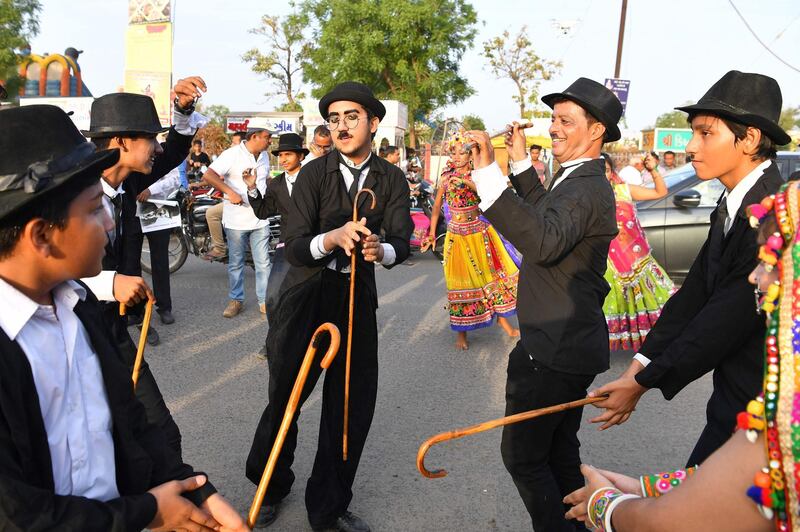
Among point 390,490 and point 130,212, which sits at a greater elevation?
point 130,212

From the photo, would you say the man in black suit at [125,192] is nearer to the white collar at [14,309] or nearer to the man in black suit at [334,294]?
the man in black suit at [334,294]

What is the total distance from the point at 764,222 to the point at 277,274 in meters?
3.30

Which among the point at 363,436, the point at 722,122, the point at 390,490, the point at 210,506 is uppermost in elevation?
the point at 722,122

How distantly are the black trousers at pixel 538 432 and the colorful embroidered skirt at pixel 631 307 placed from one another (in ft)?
10.4

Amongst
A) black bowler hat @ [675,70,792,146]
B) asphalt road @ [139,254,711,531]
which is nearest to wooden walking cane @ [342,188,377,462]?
asphalt road @ [139,254,711,531]

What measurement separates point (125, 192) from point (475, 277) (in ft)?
12.6

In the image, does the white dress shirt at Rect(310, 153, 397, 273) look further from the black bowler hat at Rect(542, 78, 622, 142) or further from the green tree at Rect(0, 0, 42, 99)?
the green tree at Rect(0, 0, 42, 99)

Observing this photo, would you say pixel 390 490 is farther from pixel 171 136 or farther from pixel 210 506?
pixel 171 136

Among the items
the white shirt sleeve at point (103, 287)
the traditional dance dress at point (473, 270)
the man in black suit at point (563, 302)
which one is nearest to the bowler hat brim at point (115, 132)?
the white shirt sleeve at point (103, 287)

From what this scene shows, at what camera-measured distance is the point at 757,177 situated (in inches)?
93.6

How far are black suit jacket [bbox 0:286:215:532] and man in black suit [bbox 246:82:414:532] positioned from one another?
1.46 meters

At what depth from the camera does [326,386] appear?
134 inches

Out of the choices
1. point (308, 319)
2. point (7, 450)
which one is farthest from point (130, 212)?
point (7, 450)

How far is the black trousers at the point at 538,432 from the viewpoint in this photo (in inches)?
108
